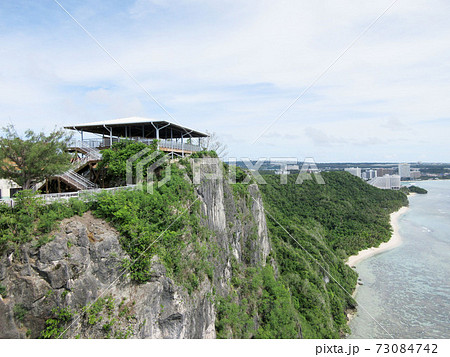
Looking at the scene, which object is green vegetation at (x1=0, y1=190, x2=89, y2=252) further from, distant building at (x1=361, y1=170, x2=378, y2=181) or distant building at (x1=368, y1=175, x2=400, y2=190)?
distant building at (x1=361, y1=170, x2=378, y2=181)

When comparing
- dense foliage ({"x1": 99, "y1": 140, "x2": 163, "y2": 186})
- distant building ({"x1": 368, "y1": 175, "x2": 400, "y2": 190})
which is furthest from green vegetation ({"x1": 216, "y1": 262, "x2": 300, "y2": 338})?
distant building ({"x1": 368, "y1": 175, "x2": 400, "y2": 190})

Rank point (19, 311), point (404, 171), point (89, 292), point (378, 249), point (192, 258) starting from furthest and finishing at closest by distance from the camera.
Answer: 1. point (404, 171)
2. point (378, 249)
3. point (192, 258)
4. point (89, 292)
5. point (19, 311)

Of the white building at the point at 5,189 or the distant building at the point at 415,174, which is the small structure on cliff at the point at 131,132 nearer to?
the white building at the point at 5,189

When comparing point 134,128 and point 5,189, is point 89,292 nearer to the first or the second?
point 5,189

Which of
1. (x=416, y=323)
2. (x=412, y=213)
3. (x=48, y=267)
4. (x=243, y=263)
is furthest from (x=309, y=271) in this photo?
(x=412, y=213)

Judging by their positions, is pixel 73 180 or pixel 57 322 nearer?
pixel 57 322

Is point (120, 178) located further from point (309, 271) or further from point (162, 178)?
point (309, 271)

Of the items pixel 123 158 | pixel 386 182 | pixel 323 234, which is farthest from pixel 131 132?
pixel 386 182

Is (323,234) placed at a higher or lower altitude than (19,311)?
lower
